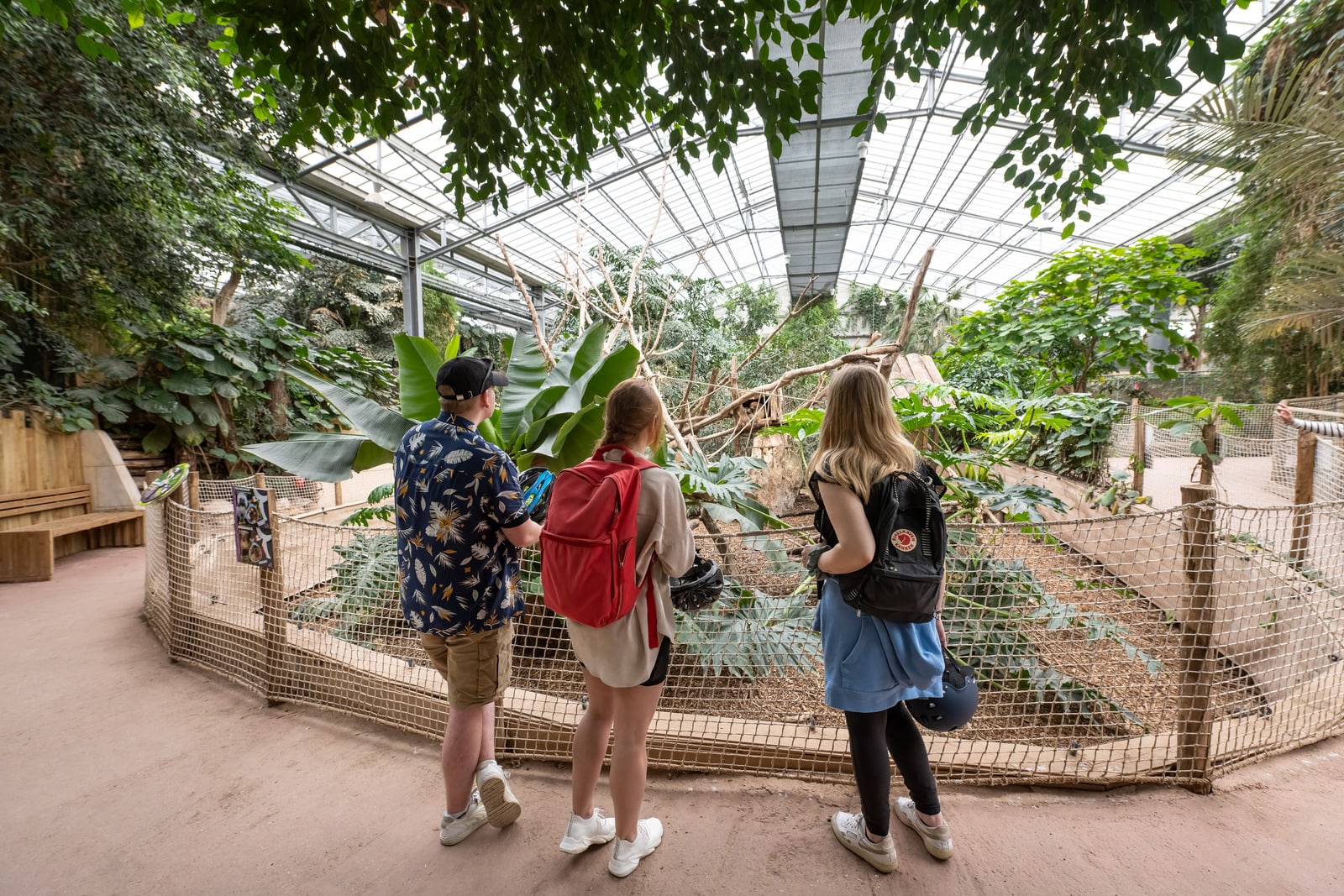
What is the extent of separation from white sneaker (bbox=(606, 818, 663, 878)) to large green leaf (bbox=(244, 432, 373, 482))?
83.6 inches

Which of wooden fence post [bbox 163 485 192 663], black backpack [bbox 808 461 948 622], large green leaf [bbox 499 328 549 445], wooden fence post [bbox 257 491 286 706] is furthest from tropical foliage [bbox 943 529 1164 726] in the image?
wooden fence post [bbox 163 485 192 663]

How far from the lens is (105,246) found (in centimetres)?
592

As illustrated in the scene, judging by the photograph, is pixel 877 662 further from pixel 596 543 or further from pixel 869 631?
pixel 596 543

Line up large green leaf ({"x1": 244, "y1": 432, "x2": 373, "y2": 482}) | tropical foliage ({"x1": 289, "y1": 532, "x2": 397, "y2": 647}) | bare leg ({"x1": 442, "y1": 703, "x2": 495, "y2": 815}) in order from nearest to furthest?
bare leg ({"x1": 442, "y1": 703, "x2": 495, "y2": 815}), large green leaf ({"x1": 244, "y1": 432, "x2": 373, "y2": 482}), tropical foliage ({"x1": 289, "y1": 532, "x2": 397, "y2": 647})

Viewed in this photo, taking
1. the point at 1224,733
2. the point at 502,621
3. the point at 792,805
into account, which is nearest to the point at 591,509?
the point at 502,621

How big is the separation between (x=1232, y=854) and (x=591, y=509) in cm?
217

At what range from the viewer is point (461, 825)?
175 centimetres

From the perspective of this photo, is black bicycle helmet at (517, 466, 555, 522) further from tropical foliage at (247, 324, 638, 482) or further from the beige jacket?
tropical foliage at (247, 324, 638, 482)

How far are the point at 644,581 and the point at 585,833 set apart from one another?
85 centimetres

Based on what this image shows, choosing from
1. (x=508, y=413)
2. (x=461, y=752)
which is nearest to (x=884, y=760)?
(x=461, y=752)

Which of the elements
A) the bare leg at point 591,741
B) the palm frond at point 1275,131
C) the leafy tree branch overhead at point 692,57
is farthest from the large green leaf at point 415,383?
the palm frond at point 1275,131

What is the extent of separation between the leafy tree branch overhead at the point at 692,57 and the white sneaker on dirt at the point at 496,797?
225 cm

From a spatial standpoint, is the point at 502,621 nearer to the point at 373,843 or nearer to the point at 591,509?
the point at 591,509

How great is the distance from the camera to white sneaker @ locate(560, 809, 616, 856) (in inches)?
64.6
